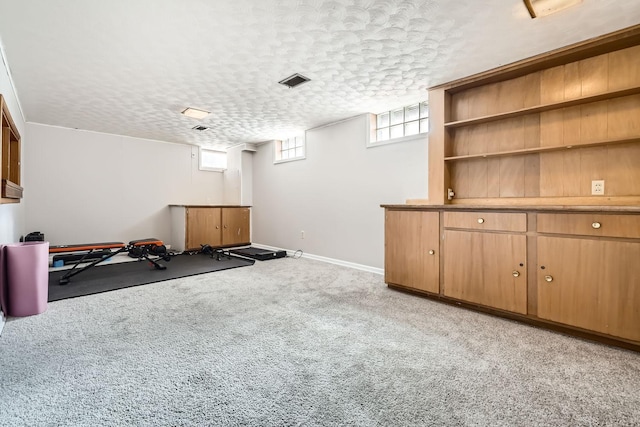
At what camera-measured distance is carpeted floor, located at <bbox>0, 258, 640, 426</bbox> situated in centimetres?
135

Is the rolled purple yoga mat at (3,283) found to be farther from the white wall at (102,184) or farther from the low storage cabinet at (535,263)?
the low storage cabinet at (535,263)

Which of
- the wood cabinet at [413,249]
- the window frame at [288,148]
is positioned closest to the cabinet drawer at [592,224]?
the wood cabinet at [413,249]

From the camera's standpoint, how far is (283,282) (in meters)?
3.67

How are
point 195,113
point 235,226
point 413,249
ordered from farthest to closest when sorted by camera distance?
1. point 235,226
2. point 195,113
3. point 413,249

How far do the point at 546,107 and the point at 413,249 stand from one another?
1815 mm

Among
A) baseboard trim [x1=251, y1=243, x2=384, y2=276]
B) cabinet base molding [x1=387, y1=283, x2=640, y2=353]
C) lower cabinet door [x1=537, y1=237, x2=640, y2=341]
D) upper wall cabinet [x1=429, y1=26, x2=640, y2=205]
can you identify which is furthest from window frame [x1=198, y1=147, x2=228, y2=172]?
lower cabinet door [x1=537, y1=237, x2=640, y2=341]

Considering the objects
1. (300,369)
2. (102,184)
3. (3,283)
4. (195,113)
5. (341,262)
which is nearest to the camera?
(300,369)

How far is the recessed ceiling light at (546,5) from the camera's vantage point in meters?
1.93

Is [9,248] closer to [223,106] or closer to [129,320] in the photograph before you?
[129,320]

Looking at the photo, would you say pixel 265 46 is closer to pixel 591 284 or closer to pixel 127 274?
pixel 591 284

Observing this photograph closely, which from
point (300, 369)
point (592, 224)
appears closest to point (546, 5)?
point (592, 224)

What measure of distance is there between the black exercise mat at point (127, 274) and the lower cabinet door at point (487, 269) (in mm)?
3143

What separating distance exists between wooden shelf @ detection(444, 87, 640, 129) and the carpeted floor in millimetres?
1942

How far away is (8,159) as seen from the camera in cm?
304
